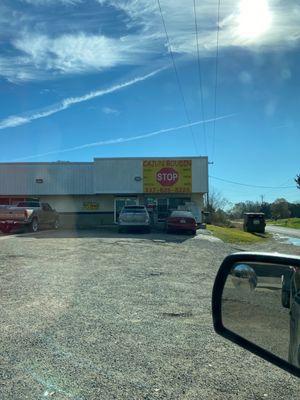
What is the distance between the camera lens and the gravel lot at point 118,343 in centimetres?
471

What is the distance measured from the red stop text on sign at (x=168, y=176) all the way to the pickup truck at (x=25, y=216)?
35.9ft

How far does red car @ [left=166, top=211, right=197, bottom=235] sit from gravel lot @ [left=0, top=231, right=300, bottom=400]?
55.2 ft

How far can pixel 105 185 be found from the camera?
3866 cm

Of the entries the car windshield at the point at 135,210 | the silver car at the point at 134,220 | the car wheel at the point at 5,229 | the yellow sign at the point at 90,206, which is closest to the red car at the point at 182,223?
the silver car at the point at 134,220

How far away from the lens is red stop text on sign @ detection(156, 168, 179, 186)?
38406mm

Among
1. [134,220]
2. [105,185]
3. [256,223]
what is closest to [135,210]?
[134,220]

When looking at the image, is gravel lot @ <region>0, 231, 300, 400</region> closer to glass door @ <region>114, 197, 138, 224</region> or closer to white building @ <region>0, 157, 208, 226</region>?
white building @ <region>0, 157, 208, 226</region>

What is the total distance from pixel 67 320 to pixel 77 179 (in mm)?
33176

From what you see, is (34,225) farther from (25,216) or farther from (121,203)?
(121,203)

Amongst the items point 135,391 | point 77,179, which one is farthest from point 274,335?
point 77,179

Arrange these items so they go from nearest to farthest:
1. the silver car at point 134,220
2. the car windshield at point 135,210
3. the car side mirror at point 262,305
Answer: the car side mirror at point 262,305 < the silver car at point 134,220 < the car windshield at point 135,210

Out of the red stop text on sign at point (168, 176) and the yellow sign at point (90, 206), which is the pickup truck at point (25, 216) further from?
the red stop text on sign at point (168, 176)

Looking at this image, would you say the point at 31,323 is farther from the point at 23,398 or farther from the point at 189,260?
the point at 189,260

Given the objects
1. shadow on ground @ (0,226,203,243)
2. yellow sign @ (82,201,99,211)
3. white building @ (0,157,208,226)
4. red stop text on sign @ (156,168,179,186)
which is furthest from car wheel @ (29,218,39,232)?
red stop text on sign @ (156,168,179,186)
